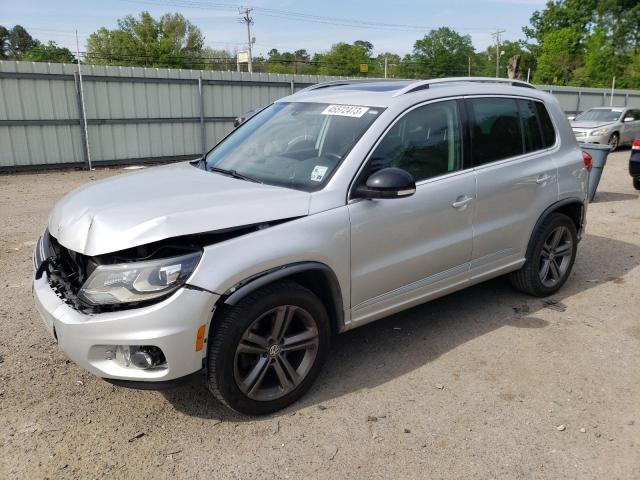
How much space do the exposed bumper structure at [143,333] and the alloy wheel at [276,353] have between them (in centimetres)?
29

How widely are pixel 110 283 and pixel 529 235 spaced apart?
3.28 metres

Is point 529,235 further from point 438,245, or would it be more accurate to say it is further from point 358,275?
point 358,275

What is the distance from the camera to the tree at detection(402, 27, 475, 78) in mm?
96312

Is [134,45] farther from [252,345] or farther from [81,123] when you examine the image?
[252,345]

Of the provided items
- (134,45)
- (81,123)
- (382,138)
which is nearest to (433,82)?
(382,138)

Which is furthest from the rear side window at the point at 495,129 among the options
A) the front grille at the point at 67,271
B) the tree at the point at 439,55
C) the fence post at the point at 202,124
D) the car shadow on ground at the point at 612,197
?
the tree at the point at 439,55

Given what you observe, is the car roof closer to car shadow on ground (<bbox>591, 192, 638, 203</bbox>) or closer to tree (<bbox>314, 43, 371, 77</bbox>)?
car shadow on ground (<bbox>591, 192, 638, 203</bbox>)

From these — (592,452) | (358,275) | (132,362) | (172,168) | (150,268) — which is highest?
(172,168)

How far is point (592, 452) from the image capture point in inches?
110

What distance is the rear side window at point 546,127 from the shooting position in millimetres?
4543

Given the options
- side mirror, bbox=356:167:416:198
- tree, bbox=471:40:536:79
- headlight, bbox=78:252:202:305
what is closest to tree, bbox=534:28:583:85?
tree, bbox=471:40:536:79

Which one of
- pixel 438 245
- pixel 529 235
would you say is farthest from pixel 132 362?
pixel 529 235

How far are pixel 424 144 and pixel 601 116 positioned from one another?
673 inches

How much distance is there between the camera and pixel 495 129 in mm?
4117
